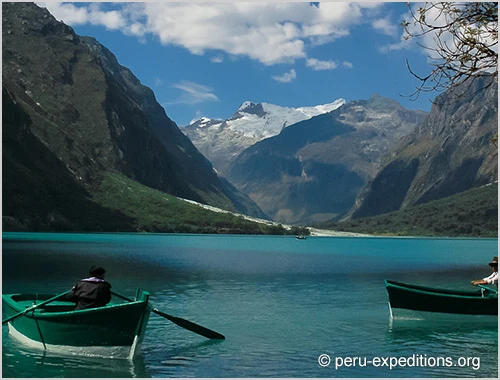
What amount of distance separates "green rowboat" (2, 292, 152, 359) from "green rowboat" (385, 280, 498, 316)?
19.4 m

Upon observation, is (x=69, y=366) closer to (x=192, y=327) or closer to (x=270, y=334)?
(x=192, y=327)

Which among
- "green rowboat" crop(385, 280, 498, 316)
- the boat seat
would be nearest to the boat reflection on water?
the boat seat

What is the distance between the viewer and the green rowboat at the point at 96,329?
84.8 feet

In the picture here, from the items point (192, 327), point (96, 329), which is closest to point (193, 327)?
point (192, 327)

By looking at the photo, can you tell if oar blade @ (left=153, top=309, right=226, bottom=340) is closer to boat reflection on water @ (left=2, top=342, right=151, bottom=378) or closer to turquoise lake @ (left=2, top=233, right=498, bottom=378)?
turquoise lake @ (left=2, top=233, right=498, bottom=378)

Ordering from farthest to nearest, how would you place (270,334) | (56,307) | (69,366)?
1. (270,334)
2. (56,307)
3. (69,366)

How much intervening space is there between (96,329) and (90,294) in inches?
59.1

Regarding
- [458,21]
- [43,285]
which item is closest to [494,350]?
[458,21]

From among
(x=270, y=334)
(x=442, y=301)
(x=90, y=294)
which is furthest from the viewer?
(x=442, y=301)

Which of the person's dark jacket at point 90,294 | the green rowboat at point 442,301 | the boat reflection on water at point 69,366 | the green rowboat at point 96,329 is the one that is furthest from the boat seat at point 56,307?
the green rowboat at point 442,301

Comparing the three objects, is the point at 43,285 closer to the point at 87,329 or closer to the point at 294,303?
the point at 294,303

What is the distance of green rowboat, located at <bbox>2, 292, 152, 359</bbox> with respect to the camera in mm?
25859

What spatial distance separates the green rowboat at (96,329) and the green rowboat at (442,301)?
Answer: 63.7ft

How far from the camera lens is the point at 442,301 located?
39250 millimetres
